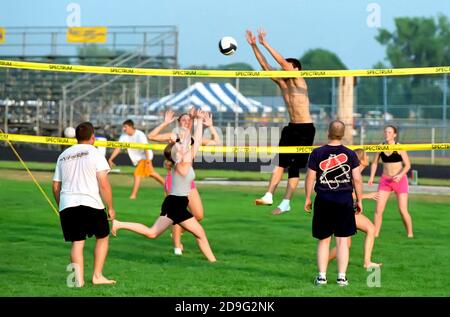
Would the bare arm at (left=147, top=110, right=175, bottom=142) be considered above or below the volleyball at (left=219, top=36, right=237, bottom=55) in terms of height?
below

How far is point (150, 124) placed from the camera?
151 feet

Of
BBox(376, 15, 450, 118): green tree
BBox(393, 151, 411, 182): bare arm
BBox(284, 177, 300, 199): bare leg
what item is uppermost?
BBox(376, 15, 450, 118): green tree

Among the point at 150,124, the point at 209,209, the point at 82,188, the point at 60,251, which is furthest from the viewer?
the point at 150,124

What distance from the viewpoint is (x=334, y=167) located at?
37.6 feet

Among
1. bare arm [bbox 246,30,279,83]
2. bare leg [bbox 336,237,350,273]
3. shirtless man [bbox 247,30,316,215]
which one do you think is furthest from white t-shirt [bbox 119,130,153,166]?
bare leg [bbox 336,237,350,273]

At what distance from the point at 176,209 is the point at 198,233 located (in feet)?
1.35

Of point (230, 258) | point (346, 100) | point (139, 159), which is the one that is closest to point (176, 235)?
point (230, 258)

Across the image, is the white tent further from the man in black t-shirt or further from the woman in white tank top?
the man in black t-shirt

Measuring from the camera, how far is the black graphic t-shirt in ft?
37.6

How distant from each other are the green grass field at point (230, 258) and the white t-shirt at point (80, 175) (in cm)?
92

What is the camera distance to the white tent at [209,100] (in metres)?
45.4
